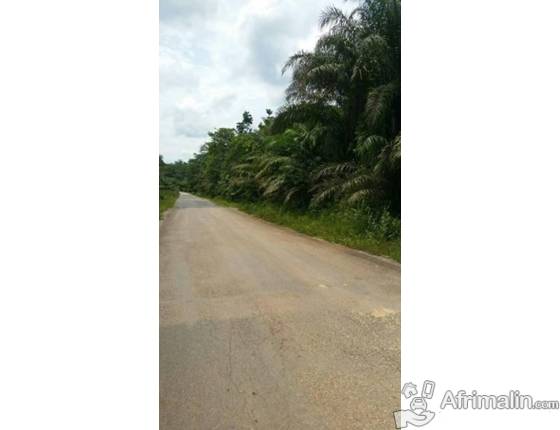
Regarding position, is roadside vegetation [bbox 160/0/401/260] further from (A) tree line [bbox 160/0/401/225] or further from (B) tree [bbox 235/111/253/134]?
(B) tree [bbox 235/111/253/134]

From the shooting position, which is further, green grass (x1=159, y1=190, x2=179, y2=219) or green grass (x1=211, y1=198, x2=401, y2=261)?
green grass (x1=159, y1=190, x2=179, y2=219)

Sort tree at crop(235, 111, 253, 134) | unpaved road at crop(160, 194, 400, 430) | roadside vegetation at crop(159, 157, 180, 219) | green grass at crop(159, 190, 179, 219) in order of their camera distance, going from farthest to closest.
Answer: tree at crop(235, 111, 253, 134), roadside vegetation at crop(159, 157, 180, 219), green grass at crop(159, 190, 179, 219), unpaved road at crop(160, 194, 400, 430)

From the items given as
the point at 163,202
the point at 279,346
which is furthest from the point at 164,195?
the point at 279,346

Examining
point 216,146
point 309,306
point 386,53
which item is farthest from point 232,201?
point 309,306

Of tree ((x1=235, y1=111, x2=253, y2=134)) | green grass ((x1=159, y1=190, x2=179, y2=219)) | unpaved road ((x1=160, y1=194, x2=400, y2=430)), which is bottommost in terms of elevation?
unpaved road ((x1=160, y1=194, x2=400, y2=430))

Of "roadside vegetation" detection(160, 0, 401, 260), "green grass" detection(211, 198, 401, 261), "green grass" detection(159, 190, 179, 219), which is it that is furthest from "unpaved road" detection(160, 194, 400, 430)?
"green grass" detection(159, 190, 179, 219)

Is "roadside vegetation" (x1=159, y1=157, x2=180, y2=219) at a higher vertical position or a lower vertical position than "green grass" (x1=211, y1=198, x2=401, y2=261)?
higher

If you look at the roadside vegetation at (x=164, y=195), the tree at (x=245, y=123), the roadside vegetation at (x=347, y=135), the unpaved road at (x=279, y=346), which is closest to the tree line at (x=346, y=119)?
the roadside vegetation at (x=347, y=135)

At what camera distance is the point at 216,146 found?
39.0m

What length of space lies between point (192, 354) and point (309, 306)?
147 cm

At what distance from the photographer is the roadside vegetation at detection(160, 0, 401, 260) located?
27.9ft

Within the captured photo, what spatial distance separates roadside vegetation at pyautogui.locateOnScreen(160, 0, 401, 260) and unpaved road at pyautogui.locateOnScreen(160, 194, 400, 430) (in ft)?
8.10

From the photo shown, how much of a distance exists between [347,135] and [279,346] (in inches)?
371
